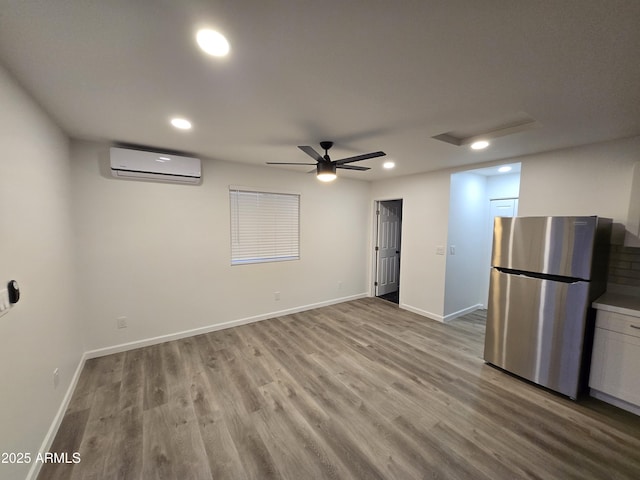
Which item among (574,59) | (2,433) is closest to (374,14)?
(574,59)

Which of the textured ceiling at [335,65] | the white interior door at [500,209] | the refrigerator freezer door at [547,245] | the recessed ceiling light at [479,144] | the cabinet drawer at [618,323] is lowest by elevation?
the cabinet drawer at [618,323]

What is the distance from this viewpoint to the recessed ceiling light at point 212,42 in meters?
1.19

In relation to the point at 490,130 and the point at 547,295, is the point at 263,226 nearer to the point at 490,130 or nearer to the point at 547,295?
the point at 490,130

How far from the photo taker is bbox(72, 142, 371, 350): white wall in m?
2.86

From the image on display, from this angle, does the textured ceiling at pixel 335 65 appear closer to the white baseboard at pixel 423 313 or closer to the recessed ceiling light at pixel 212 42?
the recessed ceiling light at pixel 212 42

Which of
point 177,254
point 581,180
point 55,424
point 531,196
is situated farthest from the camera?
point 177,254

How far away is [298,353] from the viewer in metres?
3.06

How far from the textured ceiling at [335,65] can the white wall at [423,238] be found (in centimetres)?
178

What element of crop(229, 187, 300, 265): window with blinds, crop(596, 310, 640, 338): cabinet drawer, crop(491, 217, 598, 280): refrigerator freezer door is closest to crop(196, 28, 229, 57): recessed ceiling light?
crop(229, 187, 300, 265): window with blinds

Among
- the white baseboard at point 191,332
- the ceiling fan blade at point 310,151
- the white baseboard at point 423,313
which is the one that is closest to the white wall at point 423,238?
the white baseboard at point 423,313

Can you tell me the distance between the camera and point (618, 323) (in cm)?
217

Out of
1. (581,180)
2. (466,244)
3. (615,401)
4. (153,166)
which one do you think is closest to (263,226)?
(153,166)

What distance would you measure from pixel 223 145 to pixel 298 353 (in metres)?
2.65

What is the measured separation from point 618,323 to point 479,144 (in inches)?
80.0
